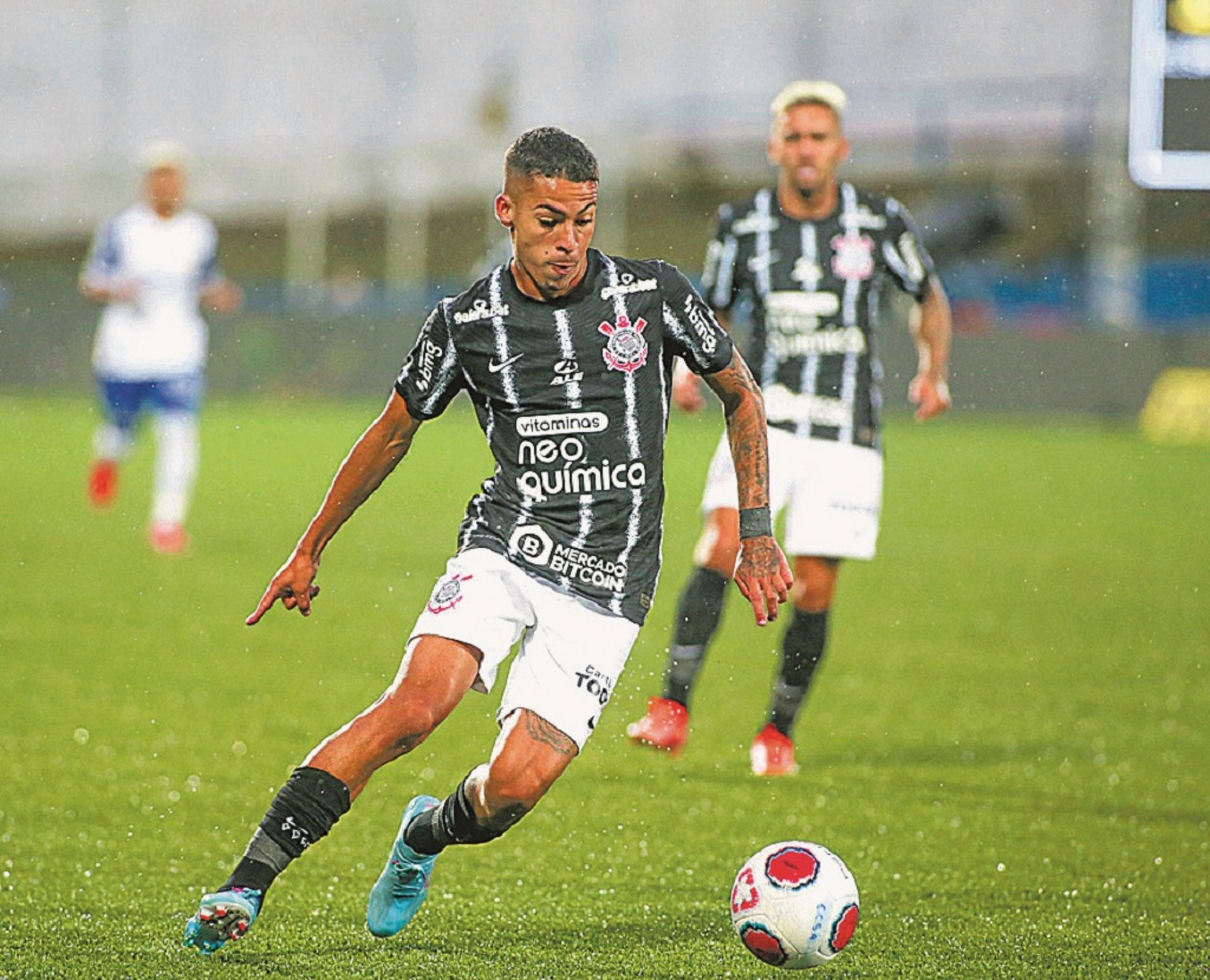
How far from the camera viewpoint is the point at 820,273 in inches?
253

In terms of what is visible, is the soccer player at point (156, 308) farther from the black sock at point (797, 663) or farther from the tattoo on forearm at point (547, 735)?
the tattoo on forearm at point (547, 735)

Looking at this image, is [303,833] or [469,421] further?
[469,421]

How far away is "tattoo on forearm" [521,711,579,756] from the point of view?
4.05 metres

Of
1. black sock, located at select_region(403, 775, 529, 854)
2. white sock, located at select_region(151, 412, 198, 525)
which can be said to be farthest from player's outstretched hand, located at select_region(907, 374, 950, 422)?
white sock, located at select_region(151, 412, 198, 525)

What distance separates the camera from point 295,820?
12.5 feet

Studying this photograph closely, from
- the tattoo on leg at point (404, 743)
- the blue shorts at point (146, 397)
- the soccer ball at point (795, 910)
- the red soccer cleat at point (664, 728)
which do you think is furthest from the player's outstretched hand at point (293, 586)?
the blue shorts at point (146, 397)

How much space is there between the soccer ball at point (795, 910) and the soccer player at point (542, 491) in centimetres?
48

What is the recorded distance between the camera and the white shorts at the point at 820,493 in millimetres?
6402

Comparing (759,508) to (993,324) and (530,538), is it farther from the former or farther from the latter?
(993,324)

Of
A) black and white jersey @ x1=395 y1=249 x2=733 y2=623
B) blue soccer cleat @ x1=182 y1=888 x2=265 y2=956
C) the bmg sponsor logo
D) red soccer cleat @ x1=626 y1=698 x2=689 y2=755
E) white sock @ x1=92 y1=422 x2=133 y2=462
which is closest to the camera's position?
blue soccer cleat @ x1=182 y1=888 x2=265 y2=956

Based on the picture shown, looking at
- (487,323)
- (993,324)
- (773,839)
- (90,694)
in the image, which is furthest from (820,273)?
(993,324)

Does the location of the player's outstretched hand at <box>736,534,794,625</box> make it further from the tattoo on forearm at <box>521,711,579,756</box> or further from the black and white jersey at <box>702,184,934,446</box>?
the black and white jersey at <box>702,184,934,446</box>

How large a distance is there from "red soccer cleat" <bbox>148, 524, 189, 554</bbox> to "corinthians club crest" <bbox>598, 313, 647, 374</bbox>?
26.6 ft

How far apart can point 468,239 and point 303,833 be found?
3746 centimetres
